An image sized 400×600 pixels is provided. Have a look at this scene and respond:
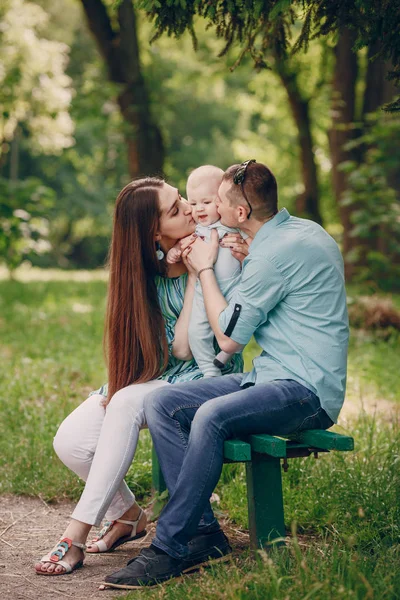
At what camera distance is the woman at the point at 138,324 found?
147 inches

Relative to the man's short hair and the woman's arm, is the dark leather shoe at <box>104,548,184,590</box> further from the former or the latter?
the man's short hair

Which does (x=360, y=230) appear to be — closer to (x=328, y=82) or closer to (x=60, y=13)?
(x=328, y=82)

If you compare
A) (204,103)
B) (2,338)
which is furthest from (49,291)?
(204,103)

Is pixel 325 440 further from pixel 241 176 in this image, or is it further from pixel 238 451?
pixel 241 176

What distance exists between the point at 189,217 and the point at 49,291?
39.1 ft

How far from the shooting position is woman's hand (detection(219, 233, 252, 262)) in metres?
3.73

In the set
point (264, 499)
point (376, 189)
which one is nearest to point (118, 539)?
point (264, 499)

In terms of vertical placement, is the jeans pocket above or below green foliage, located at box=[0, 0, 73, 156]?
below

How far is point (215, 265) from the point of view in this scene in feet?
12.4

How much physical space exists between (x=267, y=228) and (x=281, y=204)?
830 cm

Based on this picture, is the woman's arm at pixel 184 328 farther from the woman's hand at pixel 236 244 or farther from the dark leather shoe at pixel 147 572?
the dark leather shoe at pixel 147 572

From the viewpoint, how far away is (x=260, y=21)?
170 inches

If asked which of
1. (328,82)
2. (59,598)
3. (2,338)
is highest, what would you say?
(328,82)

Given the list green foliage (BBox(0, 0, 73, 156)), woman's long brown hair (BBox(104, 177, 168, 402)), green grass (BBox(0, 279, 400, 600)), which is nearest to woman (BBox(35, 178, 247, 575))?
woman's long brown hair (BBox(104, 177, 168, 402))
